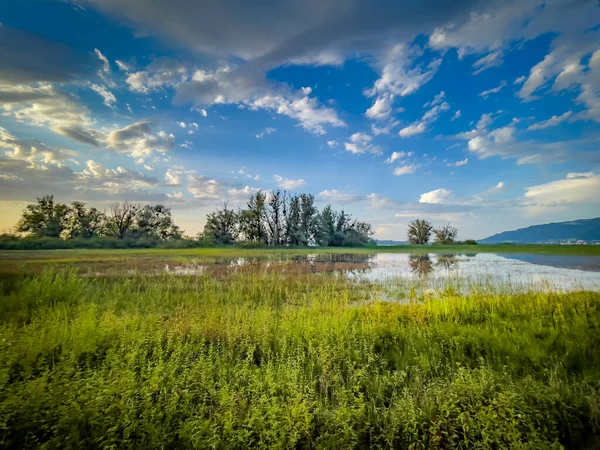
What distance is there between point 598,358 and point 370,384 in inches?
171

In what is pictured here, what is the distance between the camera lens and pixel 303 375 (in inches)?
187

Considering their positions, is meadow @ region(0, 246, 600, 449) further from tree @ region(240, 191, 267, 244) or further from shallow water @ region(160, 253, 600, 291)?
tree @ region(240, 191, 267, 244)

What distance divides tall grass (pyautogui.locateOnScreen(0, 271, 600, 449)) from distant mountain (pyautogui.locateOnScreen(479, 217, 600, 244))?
6536 centimetres

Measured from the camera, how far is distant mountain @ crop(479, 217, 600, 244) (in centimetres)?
6719

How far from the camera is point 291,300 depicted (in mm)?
10070

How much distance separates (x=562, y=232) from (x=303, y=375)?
118 m

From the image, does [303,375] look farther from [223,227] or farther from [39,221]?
[223,227]

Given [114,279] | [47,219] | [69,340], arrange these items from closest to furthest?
[69,340] < [114,279] < [47,219]

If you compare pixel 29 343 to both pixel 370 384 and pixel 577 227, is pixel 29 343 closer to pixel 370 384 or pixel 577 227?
pixel 370 384

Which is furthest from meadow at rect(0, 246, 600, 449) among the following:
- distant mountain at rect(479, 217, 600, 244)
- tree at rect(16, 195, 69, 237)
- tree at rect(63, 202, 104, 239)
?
distant mountain at rect(479, 217, 600, 244)

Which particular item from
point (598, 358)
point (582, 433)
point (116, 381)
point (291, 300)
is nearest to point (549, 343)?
point (598, 358)

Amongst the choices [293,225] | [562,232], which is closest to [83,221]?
[293,225]

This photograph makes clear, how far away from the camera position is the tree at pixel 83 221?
43.8 metres

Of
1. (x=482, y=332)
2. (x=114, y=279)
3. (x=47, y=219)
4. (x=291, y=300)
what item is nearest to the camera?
(x=482, y=332)
